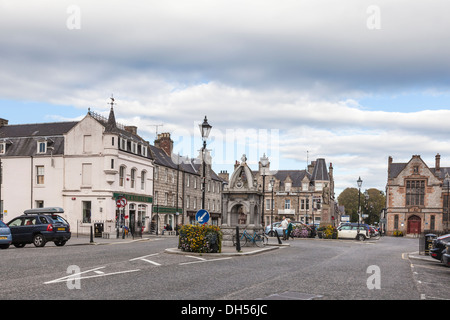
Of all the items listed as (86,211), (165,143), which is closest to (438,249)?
(86,211)

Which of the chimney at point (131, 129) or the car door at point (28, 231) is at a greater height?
the chimney at point (131, 129)

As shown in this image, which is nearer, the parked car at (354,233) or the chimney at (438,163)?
the parked car at (354,233)

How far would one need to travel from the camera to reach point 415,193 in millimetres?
76938

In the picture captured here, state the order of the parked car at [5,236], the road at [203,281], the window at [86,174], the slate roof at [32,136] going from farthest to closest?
1. the slate roof at [32,136]
2. the window at [86,174]
3. the parked car at [5,236]
4. the road at [203,281]

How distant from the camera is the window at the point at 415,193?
76625mm

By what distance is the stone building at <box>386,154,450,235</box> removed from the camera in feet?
247

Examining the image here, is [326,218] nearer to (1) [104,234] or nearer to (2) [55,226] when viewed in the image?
(1) [104,234]

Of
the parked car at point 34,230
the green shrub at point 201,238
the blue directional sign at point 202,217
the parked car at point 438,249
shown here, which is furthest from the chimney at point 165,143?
the parked car at point 438,249

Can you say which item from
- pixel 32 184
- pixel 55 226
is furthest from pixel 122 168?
pixel 55 226

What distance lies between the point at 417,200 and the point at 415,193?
112 cm

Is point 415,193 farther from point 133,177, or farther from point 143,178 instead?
point 133,177

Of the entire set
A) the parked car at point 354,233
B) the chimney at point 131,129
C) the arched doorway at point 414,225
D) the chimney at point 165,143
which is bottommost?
the arched doorway at point 414,225

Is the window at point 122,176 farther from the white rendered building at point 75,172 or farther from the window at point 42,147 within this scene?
the window at point 42,147

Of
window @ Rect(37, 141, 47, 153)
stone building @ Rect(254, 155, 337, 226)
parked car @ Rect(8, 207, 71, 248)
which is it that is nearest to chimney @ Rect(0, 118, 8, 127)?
window @ Rect(37, 141, 47, 153)
